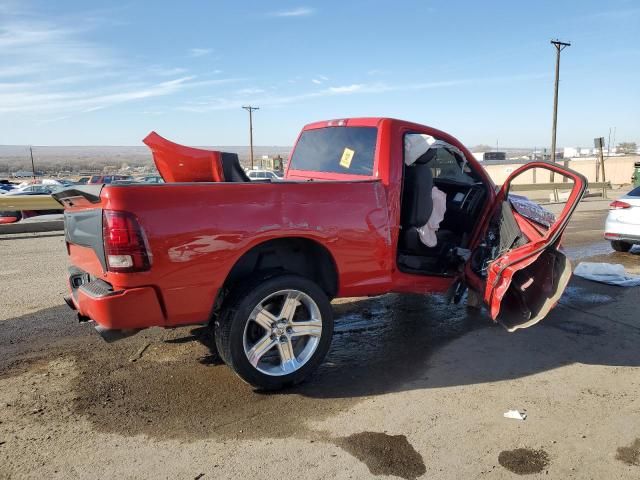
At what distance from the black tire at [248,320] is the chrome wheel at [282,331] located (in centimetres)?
3

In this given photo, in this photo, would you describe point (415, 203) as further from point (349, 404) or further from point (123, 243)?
point (123, 243)

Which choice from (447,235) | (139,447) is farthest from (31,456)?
(447,235)

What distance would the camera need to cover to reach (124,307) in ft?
10.9

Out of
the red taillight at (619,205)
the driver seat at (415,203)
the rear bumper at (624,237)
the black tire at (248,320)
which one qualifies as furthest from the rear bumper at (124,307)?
the red taillight at (619,205)

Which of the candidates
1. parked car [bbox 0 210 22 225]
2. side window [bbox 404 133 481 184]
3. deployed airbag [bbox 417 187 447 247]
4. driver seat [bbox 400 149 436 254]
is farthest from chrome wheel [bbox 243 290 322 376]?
parked car [bbox 0 210 22 225]

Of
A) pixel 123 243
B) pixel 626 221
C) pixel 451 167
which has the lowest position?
pixel 626 221

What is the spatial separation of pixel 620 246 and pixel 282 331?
25.7ft

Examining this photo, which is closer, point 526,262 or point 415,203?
point 526,262

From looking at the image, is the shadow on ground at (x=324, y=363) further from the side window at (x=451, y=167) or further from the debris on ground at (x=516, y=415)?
the side window at (x=451, y=167)

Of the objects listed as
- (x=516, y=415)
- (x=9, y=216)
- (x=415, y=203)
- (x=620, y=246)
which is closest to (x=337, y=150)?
(x=415, y=203)

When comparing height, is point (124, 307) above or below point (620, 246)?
above

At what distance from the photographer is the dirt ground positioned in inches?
118

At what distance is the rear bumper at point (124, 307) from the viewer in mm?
3307

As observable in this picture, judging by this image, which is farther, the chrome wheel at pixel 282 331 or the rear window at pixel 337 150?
the rear window at pixel 337 150
